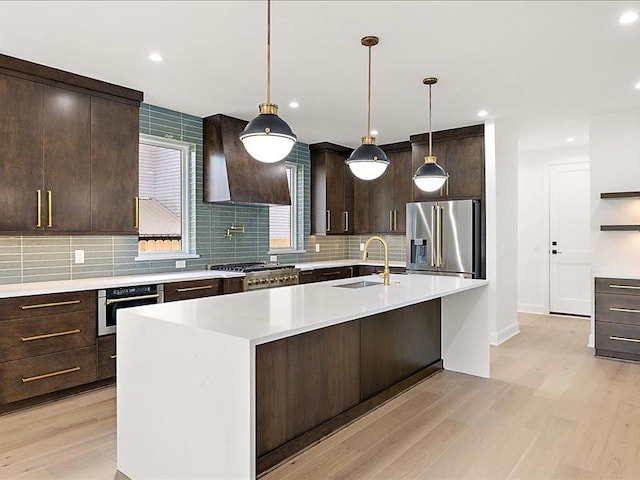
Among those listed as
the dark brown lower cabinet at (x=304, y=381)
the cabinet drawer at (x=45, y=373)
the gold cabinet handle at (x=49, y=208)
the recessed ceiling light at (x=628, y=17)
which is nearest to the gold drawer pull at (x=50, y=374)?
the cabinet drawer at (x=45, y=373)

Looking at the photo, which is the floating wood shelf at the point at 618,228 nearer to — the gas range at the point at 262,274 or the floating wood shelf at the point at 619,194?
the floating wood shelf at the point at 619,194

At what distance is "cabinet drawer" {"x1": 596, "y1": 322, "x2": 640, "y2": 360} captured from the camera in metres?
4.39

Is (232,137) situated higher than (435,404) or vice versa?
(232,137)

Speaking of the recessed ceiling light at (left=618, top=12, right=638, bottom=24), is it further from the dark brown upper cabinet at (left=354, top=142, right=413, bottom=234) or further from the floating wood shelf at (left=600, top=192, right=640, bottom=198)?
the dark brown upper cabinet at (left=354, top=142, right=413, bottom=234)

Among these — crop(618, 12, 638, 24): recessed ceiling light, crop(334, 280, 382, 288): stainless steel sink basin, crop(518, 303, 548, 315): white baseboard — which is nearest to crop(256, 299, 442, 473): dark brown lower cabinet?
crop(334, 280, 382, 288): stainless steel sink basin

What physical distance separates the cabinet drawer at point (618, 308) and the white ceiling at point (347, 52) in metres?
1.91

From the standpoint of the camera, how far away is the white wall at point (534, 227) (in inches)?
270

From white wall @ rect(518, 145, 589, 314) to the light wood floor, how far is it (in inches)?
118

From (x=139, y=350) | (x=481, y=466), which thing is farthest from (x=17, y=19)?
(x=481, y=466)

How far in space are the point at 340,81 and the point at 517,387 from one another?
9.56 ft

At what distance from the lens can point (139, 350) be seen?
7.17 feet

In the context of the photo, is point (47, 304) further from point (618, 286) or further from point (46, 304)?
point (618, 286)

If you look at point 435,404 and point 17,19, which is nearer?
point 17,19

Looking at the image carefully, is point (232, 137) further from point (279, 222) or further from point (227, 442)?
point (227, 442)
